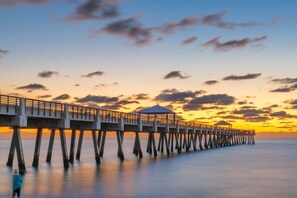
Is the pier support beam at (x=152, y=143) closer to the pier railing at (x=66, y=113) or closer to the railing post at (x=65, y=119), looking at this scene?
the pier railing at (x=66, y=113)

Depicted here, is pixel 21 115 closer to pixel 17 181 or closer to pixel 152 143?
pixel 17 181

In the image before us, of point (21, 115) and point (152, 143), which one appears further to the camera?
point (152, 143)

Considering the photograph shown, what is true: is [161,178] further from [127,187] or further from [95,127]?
[95,127]

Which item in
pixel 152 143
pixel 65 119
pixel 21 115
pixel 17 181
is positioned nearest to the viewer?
pixel 17 181

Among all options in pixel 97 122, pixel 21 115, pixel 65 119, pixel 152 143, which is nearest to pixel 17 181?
pixel 21 115

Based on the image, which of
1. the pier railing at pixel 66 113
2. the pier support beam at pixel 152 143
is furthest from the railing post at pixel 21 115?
the pier support beam at pixel 152 143

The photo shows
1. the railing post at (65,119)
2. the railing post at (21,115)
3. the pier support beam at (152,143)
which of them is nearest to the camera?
the railing post at (21,115)

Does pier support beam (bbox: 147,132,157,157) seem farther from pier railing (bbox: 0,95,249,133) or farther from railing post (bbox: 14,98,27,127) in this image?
railing post (bbox: 14,98,27,127)

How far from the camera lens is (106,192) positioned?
2642cm

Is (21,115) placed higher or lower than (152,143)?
higher

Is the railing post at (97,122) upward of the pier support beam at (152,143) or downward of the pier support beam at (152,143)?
upward

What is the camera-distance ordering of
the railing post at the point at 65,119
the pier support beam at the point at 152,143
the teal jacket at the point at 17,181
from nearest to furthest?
the teal jacket at the point at 17,181 → the railing post at the point at 65,119 → the pier support beam at the point at 152,143

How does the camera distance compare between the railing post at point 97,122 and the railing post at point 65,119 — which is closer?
the railing post at point 65,119

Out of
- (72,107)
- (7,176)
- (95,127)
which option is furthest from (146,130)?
(7,176)
